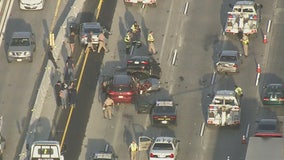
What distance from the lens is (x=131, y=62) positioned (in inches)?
4067

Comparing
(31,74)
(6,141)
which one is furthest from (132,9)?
(6,141)

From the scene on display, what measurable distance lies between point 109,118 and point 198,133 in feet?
22.6

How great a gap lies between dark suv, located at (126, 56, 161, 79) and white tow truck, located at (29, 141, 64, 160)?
12867 mm

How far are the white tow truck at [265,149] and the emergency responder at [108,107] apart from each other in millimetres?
11908

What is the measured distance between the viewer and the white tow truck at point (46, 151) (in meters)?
92.5

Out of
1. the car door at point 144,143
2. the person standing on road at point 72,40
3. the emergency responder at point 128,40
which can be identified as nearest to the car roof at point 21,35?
the person standing on road at point 72,40

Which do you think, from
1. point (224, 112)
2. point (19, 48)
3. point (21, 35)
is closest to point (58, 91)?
Result: point (19, 48)

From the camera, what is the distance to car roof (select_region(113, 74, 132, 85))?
99988mm

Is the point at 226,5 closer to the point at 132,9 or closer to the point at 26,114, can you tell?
the point at 132,9

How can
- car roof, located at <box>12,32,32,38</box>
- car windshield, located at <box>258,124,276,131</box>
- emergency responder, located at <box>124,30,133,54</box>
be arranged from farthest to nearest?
emergency responder, located at <box>124,30,133,54</box>, car roof, located at <box>12,32,32,38</box>, car windshield, located at <box>258,124,276,131</box>

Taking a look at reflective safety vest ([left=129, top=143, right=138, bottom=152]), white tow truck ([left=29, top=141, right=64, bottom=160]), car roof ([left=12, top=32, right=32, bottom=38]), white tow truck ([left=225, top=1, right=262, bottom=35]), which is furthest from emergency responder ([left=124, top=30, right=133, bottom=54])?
white tow truck ([left=29, top=141, right=64, bottom=160])

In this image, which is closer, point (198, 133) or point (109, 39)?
point (198, 133)

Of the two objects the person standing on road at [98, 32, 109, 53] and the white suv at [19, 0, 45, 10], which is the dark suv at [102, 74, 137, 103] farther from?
the white suv at [19, 0, 45, 10]

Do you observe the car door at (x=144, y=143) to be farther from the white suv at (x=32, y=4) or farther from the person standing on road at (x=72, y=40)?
the white suv at (x=32, y=4)
